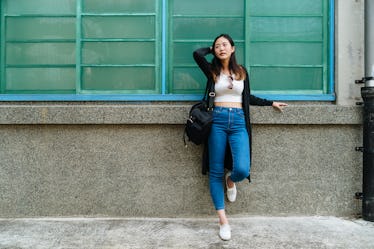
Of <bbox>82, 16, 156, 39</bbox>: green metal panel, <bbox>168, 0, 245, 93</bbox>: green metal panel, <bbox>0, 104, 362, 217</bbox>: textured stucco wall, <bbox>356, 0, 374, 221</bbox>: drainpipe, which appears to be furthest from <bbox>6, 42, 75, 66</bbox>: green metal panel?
<bbox>356, 0, 374, 221</bbox>: drainpipe

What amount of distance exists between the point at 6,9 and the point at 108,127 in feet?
6.66

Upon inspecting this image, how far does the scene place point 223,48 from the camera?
12.9ft

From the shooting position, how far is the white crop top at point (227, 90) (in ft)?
12.9

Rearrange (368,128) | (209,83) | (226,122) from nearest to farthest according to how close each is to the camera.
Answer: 1. (226,122)
2. (209,83)
3. (368,128)

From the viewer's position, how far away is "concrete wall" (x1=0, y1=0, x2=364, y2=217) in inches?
175

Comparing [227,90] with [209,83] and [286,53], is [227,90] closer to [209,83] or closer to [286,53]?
[209,83]

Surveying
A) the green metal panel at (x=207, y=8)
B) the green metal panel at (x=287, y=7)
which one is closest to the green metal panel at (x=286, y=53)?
the green metal panel at (x=287, y=7)

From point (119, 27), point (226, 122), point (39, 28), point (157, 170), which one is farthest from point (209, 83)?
point (39, 28)

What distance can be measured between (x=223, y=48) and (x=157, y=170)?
167cm

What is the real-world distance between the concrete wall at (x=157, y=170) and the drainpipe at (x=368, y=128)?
137mm

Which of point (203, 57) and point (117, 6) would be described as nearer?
point (203, 57)

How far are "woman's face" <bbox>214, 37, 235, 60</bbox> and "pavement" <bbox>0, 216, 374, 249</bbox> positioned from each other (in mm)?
1915

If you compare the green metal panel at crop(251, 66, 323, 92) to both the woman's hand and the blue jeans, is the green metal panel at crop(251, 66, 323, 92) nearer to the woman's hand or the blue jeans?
the woman's hand

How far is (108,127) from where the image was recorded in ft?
14.6
